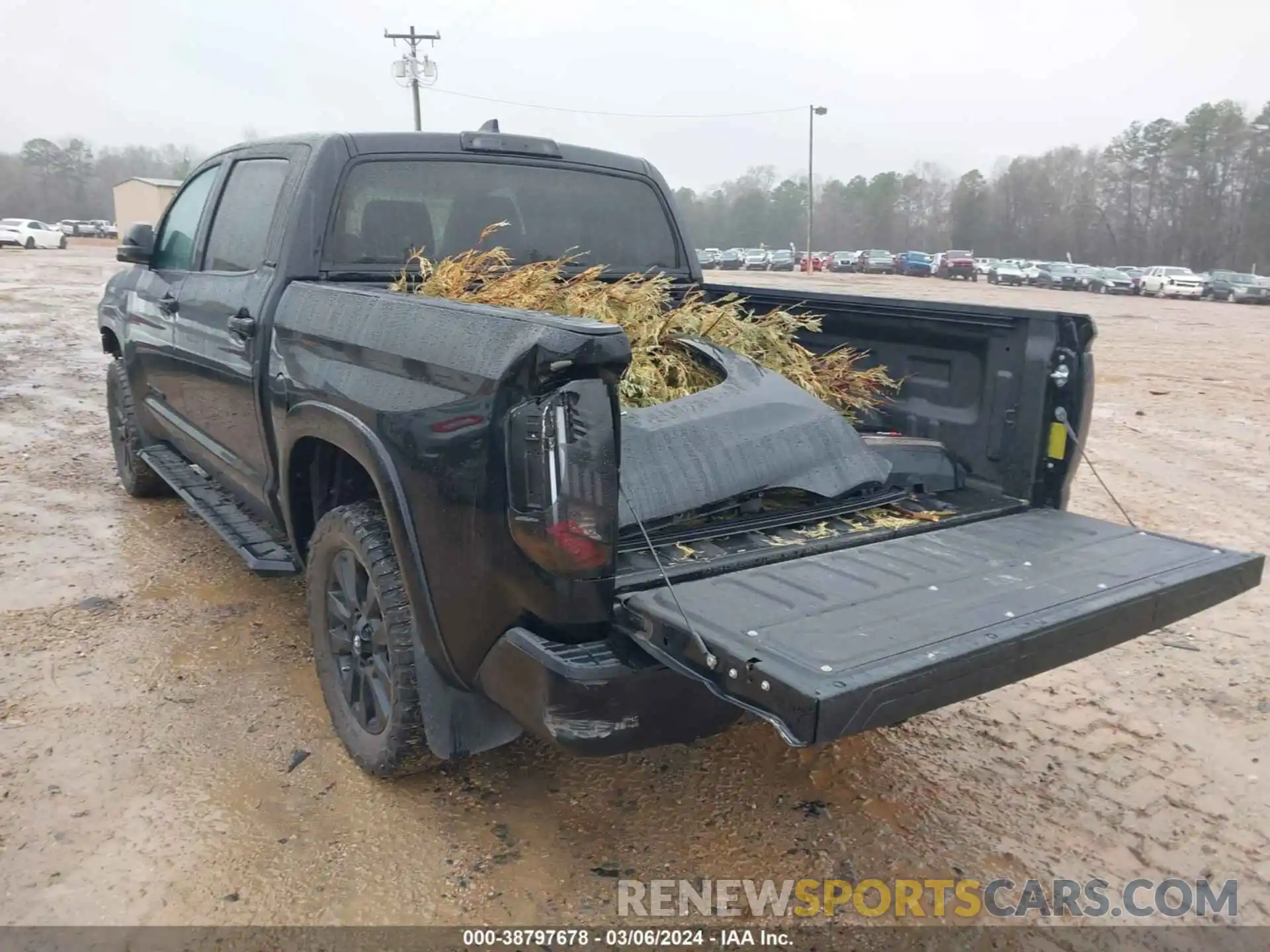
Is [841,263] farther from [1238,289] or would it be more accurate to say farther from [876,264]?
[1238,289]

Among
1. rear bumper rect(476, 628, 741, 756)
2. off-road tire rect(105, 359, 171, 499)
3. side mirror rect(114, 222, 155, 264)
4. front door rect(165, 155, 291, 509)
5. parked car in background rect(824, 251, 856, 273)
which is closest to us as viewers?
rear bumper rect(476, 628, 741, 756)

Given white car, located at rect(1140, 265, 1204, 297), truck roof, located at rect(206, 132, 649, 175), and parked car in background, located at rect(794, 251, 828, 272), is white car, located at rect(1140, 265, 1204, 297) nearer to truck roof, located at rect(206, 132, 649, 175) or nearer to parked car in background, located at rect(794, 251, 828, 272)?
parked car in background, located at rect(794, 251, 828, 272)

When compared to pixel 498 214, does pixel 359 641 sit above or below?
below

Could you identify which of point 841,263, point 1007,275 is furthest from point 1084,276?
point 841,263

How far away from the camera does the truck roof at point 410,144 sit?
151 inches

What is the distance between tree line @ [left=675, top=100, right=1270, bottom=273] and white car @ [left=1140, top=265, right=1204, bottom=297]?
20253 millimetres

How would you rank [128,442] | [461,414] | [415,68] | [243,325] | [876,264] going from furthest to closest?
1. [876,264]
2. [415,68]
3. [128,442]
4. [243,325]
5. [461,414]

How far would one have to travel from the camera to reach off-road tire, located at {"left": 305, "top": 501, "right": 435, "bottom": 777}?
288 cm

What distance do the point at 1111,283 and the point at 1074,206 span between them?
4202 centimetres

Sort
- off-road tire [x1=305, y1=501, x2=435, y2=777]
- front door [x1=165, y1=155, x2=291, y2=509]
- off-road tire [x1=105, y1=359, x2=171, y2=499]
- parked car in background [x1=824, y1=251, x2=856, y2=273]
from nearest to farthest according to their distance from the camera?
off-road tire [x1=305, y1=501, x2=435, y2=777] < front door [x1=165, y1=155, x2=291, y2=509] < off-road tire [x1=105, y1=359, x2=171, y2=499] < parked car in background [x1=824, y1=251, x2=856, y2=273]

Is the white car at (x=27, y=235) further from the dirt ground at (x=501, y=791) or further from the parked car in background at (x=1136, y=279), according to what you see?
the dirt ground at (x=501, y=791)

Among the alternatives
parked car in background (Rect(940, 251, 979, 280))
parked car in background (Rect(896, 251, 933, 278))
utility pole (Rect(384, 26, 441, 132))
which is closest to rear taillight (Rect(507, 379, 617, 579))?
utility pole (Rect(384, 26, 441, 132))

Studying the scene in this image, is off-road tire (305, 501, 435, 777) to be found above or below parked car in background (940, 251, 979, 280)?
below

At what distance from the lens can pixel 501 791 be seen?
3.20m
